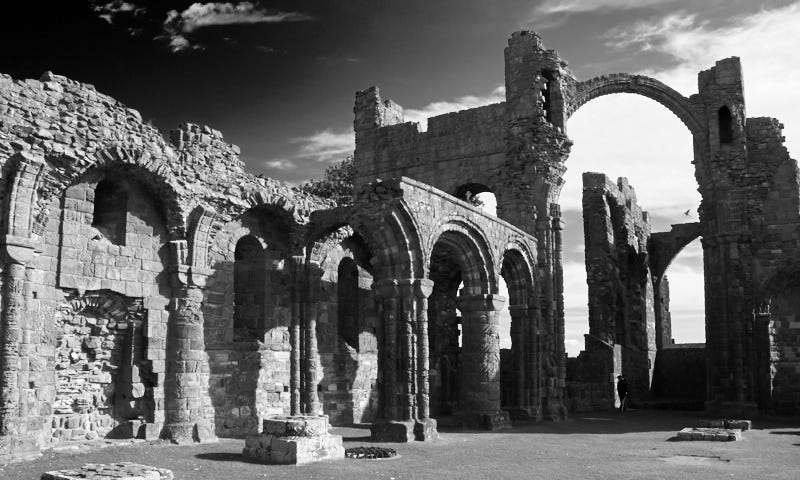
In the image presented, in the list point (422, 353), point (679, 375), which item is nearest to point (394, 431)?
point (422, 353)

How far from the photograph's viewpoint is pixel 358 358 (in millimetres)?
19906

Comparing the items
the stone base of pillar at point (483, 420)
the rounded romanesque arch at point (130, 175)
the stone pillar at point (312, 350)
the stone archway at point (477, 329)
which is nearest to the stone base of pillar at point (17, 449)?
the rounded romanesque arch at point (130, 175)

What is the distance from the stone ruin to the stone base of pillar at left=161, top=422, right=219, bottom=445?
0.04 m

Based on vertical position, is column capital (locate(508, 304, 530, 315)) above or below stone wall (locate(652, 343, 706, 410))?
above

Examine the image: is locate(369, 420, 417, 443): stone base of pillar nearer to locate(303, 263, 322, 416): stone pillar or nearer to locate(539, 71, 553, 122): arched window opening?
locate(303, 263, 322, 416): stone pillar

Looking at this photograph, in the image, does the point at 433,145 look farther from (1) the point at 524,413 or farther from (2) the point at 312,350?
(2) the point at 312,350

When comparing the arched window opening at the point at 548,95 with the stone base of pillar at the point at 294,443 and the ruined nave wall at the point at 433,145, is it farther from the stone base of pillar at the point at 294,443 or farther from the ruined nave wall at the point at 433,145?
the stone base of pillar at the point at 294,443

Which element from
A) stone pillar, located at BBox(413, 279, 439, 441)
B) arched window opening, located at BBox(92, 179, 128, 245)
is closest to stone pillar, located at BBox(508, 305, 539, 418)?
stone pillar, located at BBox(413, 279, 439, 441)

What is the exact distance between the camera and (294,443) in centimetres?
1152

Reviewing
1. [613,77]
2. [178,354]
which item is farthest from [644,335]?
[178,354]

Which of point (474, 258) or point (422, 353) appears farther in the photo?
point (474, 258)

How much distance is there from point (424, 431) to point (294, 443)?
4.09m

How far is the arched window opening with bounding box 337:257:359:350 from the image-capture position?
67.1ft

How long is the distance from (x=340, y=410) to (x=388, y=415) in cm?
441
